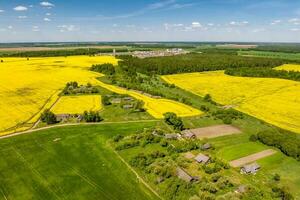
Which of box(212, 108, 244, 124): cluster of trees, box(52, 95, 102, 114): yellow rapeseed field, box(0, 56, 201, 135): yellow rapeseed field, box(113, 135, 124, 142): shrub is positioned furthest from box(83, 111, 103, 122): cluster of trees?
box(212, 108, 244, 124): cluster of trees

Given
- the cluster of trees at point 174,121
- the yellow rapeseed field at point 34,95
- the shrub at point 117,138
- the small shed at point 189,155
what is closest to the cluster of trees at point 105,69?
the yellow rapeseed field at point 34,95

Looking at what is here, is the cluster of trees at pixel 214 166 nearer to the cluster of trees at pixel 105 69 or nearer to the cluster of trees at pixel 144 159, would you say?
the cluster of trees at pixel 144 159

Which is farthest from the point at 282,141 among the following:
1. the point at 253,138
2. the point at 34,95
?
the point at 34,95

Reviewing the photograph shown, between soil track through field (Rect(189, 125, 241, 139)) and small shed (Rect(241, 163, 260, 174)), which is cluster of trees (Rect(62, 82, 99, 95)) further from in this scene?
small shed (Rect(241, 163, 260, 174))

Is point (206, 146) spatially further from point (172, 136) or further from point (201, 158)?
point (172, 136)

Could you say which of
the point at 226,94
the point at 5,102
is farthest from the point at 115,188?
the point at 226,94

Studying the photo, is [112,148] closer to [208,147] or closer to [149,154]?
[149,154]
